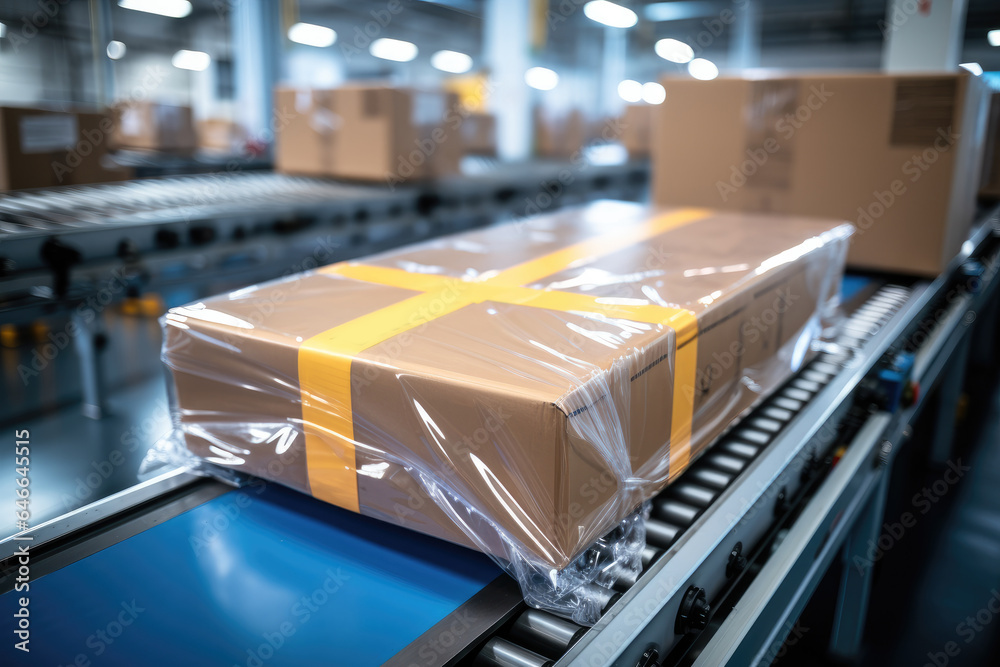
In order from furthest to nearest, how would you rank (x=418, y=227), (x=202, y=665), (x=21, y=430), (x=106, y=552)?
(x=418, y=227)
(x=21, y=430)
(x=106, y=552)
(x=202, y=665)

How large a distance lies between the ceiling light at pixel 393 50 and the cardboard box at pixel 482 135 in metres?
8.90

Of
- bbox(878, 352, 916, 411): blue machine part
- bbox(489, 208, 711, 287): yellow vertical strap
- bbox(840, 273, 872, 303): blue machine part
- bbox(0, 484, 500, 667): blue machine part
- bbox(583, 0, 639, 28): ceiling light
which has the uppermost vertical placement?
bbox(583, 0, 639, 28): ceiling light

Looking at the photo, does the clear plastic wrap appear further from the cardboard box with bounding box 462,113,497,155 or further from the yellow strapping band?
the cardboard box with bounding box 462,113,497,155

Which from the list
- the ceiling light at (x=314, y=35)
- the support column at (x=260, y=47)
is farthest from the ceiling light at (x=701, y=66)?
the support column at (x=260, y=47)

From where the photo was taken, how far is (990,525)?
2.38 metres

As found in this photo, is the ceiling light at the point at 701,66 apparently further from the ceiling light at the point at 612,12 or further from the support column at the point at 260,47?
the support column at the point at 260,47

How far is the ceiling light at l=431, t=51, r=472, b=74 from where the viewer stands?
15.3 metres

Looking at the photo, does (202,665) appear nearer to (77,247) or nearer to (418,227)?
(77,247)

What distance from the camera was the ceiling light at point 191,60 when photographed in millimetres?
12782

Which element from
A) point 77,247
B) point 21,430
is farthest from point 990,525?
point 21,430

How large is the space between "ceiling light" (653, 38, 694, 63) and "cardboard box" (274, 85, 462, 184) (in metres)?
A: 11.0

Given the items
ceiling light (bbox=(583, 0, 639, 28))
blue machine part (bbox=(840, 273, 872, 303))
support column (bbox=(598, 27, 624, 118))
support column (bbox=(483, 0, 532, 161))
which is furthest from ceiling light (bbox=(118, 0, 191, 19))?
blue machine part (bbox=(840, 273, 872, 303))

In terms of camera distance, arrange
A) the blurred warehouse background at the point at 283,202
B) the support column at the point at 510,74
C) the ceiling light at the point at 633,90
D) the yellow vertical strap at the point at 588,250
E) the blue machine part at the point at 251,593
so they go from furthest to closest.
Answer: the ceiling light at the point at 633,90, the support column at the point at 510,74, the blurred warehouse background at the point at 283,202, the yellow vertical strap at the point at 588,250, the blue machine part at the point at 251,593

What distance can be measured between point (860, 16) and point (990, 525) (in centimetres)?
1219
